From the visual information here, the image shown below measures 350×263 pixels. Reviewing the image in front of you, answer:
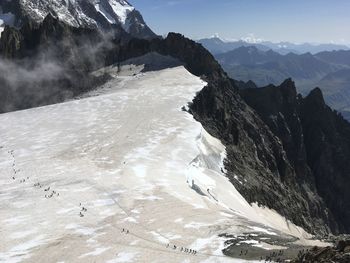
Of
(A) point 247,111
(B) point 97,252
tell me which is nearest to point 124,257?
(B) point 97,252

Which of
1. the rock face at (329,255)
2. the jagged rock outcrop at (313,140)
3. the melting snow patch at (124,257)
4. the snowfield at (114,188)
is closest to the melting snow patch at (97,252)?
the snowfield at (114,188)

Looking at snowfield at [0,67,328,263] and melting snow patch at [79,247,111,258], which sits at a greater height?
melting snow patch at [79,247,111,258]

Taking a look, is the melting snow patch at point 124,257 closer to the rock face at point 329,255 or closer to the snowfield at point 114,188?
the snowfield at point 114,188

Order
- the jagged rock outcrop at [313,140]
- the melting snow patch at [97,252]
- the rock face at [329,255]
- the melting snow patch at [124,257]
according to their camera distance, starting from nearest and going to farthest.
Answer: the rock face at [329,255]
the melting snow patch at [124,257]
the melting snow patch at [97,252]
the jagged rock outcrop at [313,140]

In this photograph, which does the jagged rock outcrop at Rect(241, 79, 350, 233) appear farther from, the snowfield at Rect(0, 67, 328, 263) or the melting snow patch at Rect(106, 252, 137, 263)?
the melting snow patch at Rect(106, 252, 137, 263)

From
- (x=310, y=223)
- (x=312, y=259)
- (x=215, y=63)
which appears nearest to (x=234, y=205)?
(x=312, y=259)

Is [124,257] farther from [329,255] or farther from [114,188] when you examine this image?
[114,188]

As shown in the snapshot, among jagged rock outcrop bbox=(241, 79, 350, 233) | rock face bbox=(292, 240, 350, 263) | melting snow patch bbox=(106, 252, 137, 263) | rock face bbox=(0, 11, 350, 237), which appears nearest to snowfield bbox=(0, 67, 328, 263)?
melting snow patch bbox=(106, 252, 137, 263)
